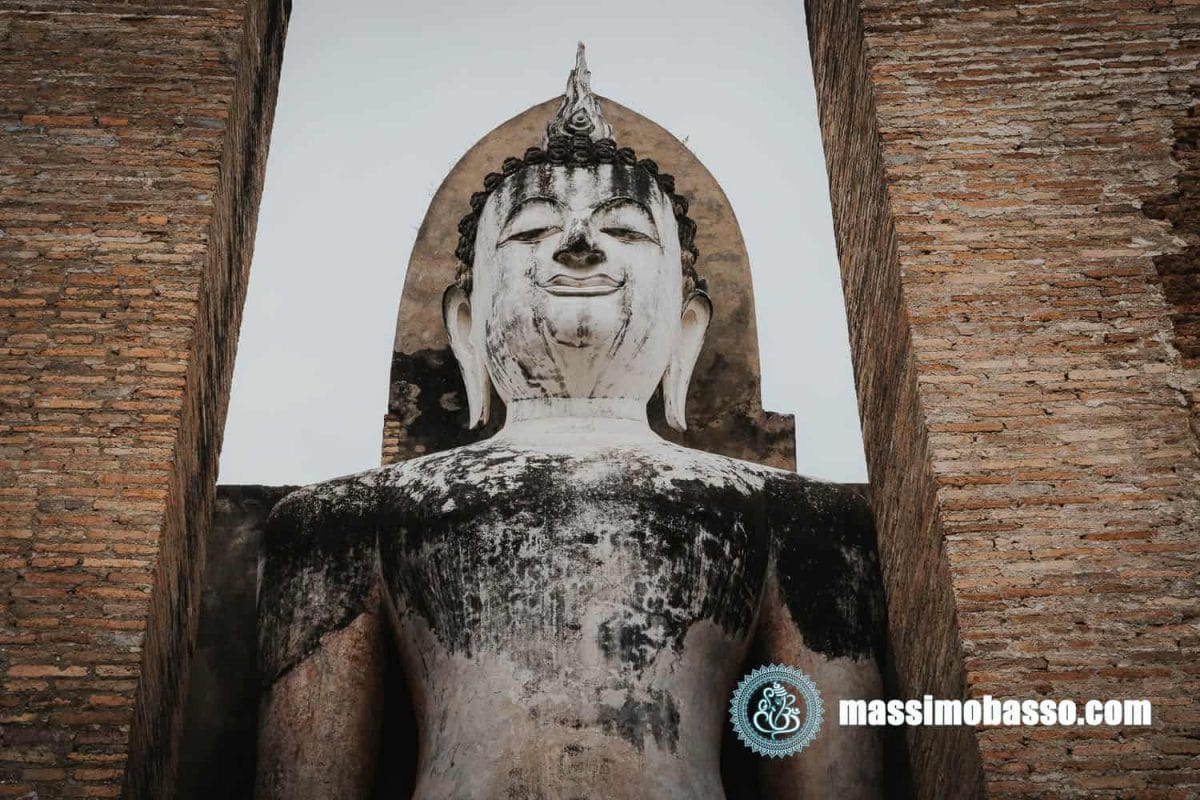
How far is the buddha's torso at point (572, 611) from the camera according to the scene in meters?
5.84

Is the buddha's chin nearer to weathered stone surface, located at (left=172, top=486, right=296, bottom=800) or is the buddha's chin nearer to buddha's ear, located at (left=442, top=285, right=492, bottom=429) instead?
buddha's ear, located at (left=442, top=285, right=492, bottom=429)

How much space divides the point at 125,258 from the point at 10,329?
52 cm

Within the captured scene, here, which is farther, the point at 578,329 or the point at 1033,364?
the point at 578,329

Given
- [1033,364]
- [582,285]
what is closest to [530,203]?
[582,285]

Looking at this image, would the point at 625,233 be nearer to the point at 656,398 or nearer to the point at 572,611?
the point at 656,398

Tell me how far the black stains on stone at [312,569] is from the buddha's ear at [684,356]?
1.48 metres

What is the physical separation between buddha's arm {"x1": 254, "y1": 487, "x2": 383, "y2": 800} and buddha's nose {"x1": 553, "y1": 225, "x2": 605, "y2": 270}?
1.38 meters

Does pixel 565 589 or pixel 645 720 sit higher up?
pixel 565 589

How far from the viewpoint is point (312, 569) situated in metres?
6.63

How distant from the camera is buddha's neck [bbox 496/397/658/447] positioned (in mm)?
6938

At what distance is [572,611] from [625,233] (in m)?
1.98

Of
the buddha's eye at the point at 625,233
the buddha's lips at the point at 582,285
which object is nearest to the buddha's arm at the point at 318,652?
the buddha's lips at the point at 582,285
